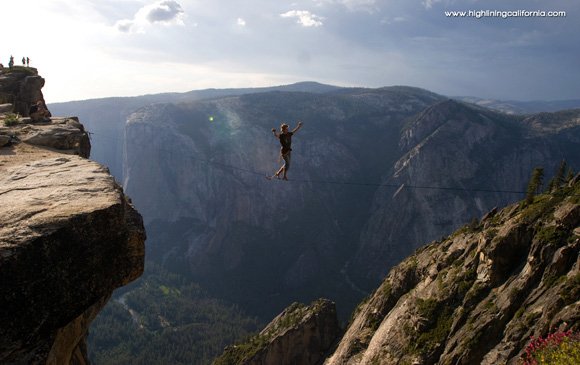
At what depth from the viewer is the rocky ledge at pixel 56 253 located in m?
7.99

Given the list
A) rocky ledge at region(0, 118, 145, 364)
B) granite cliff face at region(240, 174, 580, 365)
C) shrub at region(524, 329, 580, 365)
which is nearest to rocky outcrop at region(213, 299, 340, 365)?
granite cliff face at region(240, 174, 580, 365)

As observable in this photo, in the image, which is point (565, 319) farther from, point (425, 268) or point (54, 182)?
point (54, 182)

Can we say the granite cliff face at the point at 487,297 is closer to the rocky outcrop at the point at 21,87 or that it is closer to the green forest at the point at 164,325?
the rocky outcrop at the point at 21,87

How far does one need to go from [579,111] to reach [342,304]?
180 m

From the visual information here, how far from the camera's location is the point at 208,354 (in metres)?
121

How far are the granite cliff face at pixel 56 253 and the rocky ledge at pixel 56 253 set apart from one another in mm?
21

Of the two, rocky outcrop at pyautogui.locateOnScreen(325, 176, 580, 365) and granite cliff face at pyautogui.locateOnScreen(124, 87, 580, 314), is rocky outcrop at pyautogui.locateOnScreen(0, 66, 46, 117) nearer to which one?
rocky outcrop at pyautogui.locateOnScreen(325, 176, 580, 365)

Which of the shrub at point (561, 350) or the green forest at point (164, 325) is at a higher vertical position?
the shrub at point (561, 350)

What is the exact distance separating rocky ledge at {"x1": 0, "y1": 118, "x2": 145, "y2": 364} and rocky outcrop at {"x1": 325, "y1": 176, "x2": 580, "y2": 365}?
2411 cm

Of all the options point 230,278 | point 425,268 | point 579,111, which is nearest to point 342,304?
point 230,278

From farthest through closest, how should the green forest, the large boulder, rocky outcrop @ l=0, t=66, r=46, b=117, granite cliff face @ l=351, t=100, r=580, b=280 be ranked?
granite cliff face @ l=351, t=100, r=580, b=280
the green forest
rocky outcrop @ l=0, t=66, r=46, b=117
the large boulder

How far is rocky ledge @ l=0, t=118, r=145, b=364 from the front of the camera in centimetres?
799

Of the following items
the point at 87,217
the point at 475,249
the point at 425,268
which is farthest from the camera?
the point at 425,268

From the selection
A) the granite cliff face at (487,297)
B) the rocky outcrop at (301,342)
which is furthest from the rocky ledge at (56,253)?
the rocky outcrop at (301,342)
